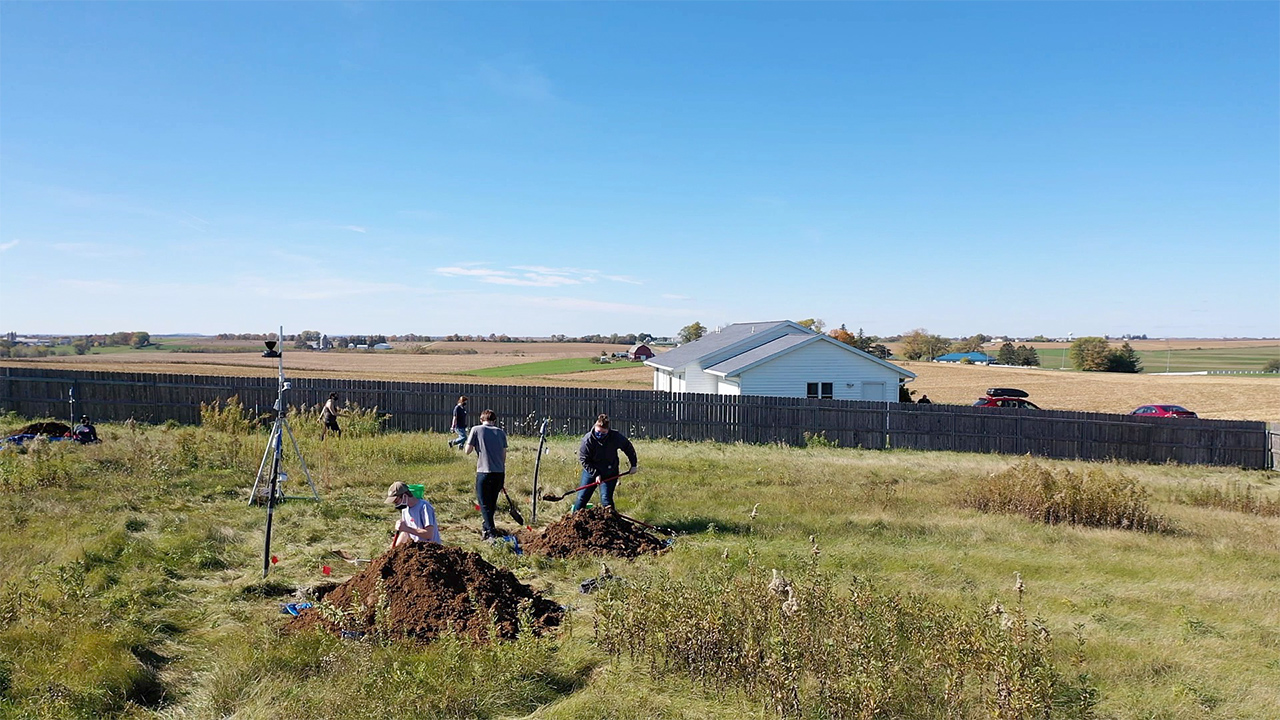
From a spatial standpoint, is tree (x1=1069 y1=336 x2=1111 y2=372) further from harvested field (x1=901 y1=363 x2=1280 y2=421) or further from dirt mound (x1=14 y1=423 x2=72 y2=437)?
dirt mound (x1=14 y1=423 x2=72 y2=437)

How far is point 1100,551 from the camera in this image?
9727 millimetres

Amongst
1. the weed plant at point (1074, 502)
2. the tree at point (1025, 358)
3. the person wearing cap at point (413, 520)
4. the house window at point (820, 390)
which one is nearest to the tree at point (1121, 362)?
the tree at point (1025, 358)

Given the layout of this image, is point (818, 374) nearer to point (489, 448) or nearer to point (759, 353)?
point (759, 353)

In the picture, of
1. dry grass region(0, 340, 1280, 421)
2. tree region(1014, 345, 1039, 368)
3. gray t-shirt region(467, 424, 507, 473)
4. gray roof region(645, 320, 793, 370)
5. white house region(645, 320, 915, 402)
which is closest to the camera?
gray t-shirt region(467, 424, 507, 473)

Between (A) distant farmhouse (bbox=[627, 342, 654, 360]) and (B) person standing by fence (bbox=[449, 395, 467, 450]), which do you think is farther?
(A) distant farmhouse (bbox=[627, 342, 654, 360])

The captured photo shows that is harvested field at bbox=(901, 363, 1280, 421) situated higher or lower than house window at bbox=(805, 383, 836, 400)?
lower

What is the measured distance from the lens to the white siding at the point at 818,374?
82.0 feet

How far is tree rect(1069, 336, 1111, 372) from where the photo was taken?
67.9 m

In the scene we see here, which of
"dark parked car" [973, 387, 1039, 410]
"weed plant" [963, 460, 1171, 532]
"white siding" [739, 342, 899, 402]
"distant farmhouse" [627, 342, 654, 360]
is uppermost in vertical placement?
"distant farmhouse" [627, 342, 654, 360]

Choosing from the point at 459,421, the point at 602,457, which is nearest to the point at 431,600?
the point at 602,457

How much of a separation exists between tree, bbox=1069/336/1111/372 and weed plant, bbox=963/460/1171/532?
6401cm

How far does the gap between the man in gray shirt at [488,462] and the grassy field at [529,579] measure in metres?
0.43

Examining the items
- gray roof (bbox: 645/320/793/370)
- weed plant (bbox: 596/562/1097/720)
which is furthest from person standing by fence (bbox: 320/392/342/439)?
gray roof (bbox: 645/320/793/370)

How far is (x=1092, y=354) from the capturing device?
2694 inches
